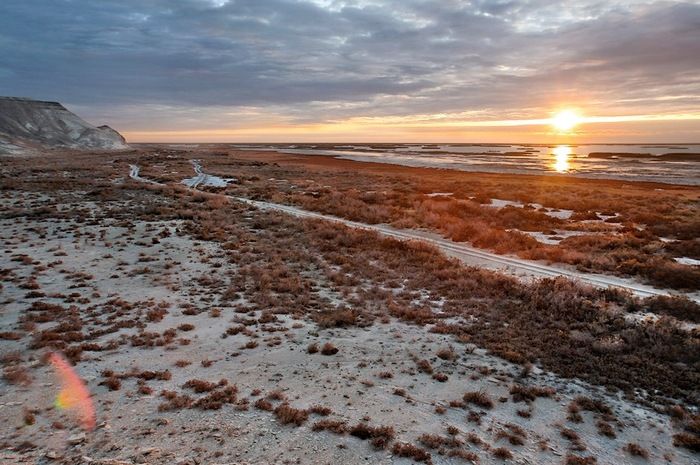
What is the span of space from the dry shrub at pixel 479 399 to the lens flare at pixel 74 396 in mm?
7747

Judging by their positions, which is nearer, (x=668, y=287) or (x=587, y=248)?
(x=668, y=287)

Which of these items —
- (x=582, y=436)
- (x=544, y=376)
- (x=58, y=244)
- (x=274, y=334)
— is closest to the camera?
(x=582, y=436)

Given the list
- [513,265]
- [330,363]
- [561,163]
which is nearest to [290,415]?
[330,363]

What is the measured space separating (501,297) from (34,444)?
14169 mm

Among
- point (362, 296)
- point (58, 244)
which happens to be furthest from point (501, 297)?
point (58, 244)

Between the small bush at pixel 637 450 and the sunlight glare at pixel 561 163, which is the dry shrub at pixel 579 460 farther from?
the sunlight glare at pixel 561 163

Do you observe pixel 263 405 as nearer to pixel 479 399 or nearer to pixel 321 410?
pixel 321 410

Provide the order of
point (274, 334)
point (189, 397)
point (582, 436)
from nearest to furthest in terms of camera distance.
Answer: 1. point (582, 436)
2. point (189, 397)
3. point (274, 334)

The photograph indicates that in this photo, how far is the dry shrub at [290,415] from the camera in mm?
8820

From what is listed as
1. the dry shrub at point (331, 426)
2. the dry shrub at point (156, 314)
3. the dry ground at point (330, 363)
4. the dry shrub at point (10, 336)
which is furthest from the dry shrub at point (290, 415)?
the dry shrub at point (10, 336)

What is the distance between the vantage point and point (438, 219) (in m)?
31.1

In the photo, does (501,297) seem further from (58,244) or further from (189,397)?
(58,244)

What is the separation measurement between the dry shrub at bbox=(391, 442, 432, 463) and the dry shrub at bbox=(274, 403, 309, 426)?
6.41 feet

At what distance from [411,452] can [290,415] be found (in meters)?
2.55
